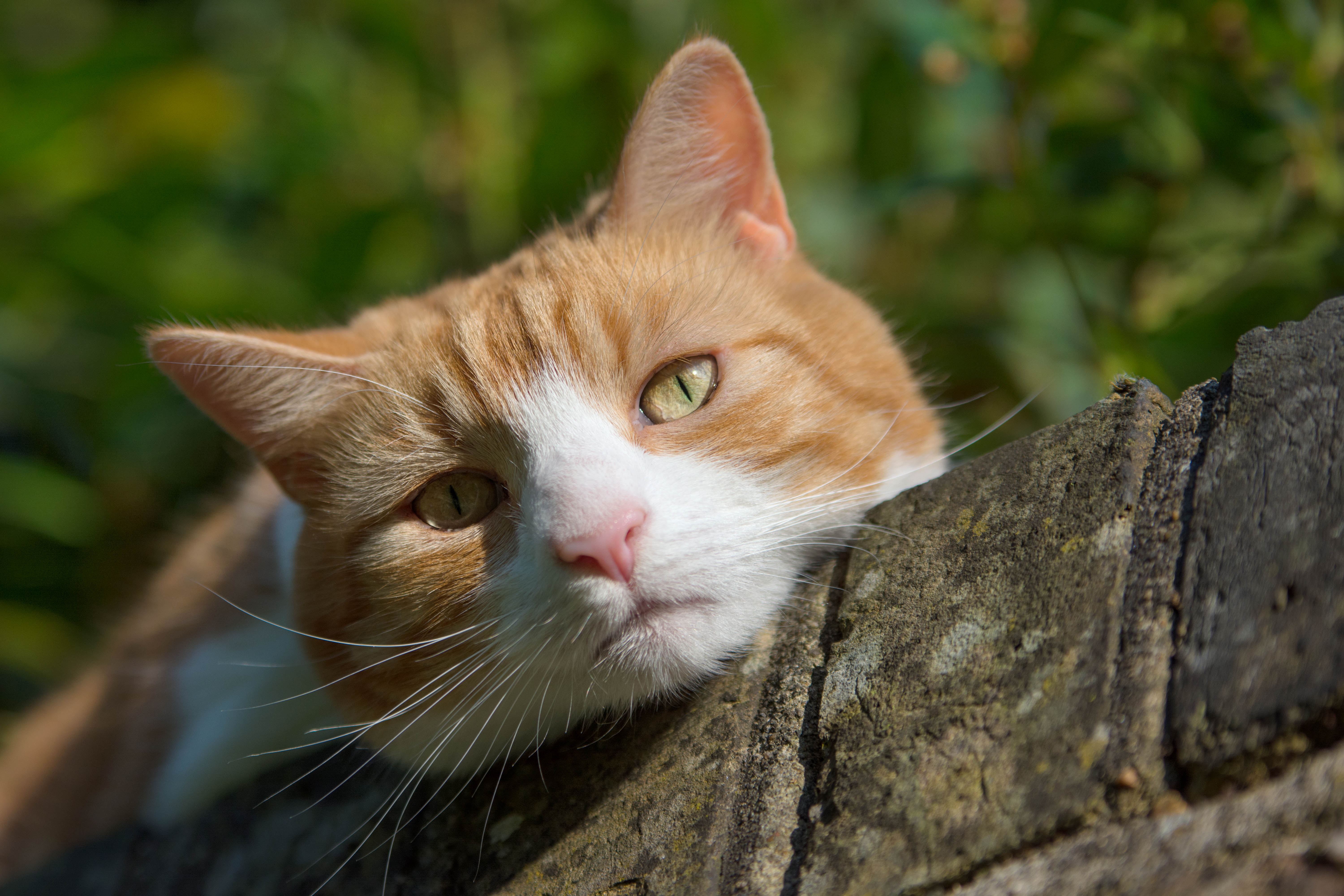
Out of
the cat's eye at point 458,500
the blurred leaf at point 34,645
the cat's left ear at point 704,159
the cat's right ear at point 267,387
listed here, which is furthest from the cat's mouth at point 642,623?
the blurred leaf at point 34,645

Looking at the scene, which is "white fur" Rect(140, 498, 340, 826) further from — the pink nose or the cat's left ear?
the cat's left ear

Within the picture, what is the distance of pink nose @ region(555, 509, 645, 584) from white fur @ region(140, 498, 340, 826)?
0.98 metres

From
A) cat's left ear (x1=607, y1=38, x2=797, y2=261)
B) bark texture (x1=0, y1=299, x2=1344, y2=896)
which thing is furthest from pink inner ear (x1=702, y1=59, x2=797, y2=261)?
bark texture (x1=0, y1=299, x2=1344, y2=896)

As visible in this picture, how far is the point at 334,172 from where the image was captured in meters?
4.01

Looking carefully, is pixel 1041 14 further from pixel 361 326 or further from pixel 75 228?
pixel 75 228

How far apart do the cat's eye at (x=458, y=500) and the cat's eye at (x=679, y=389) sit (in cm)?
33

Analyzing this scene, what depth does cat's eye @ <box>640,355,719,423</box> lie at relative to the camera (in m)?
1.79

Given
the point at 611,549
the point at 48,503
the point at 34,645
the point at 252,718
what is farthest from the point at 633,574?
the point at 34,645

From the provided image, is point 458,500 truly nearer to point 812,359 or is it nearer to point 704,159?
point 812,359

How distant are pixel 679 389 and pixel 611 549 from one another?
17.3 inches

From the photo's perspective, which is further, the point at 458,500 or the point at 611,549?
the point at 458,500

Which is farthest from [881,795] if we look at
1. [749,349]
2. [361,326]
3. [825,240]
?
[825,240]

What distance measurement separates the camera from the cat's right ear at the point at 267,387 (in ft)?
6.33

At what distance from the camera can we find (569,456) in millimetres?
1627
